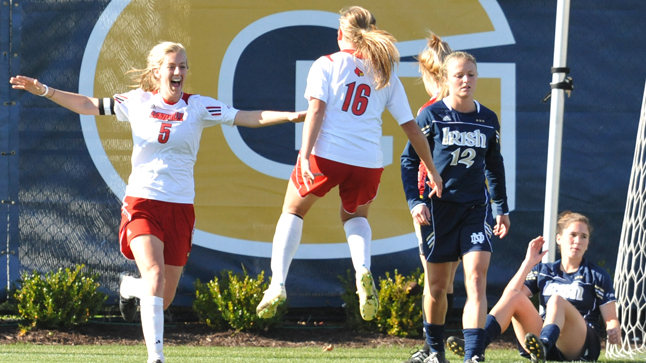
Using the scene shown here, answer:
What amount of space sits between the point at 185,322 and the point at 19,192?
1.94 m

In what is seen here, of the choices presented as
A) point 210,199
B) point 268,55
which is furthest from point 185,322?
point 268,55

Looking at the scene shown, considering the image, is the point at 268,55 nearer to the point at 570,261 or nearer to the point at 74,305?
the point at 74,305

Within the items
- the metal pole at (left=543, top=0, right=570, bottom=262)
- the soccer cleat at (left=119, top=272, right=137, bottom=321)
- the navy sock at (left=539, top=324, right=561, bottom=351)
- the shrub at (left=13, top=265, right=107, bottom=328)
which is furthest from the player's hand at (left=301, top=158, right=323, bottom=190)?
the shrub at (left=13, top=265, right=107, bottom=328)

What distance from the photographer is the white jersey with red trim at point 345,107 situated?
3693 mm

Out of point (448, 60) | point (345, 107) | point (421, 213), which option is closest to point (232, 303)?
point (421, 213)

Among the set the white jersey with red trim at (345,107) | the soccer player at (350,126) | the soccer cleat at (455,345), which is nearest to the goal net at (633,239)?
the soccer cleat at (455,345)

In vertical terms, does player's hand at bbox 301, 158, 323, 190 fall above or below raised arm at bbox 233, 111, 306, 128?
below

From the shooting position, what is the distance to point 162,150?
13.0 ft

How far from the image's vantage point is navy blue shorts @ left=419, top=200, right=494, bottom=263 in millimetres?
3959

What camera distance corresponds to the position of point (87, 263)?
6.34 metres

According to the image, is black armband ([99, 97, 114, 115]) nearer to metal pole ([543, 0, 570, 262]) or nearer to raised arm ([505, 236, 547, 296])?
raised arm ([505, 236, 547, 296])

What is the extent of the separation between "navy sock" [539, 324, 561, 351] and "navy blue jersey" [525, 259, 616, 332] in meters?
0.41

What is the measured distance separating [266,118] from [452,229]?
4.14 feet

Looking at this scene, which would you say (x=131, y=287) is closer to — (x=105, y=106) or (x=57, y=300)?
(x=105, y=106)
